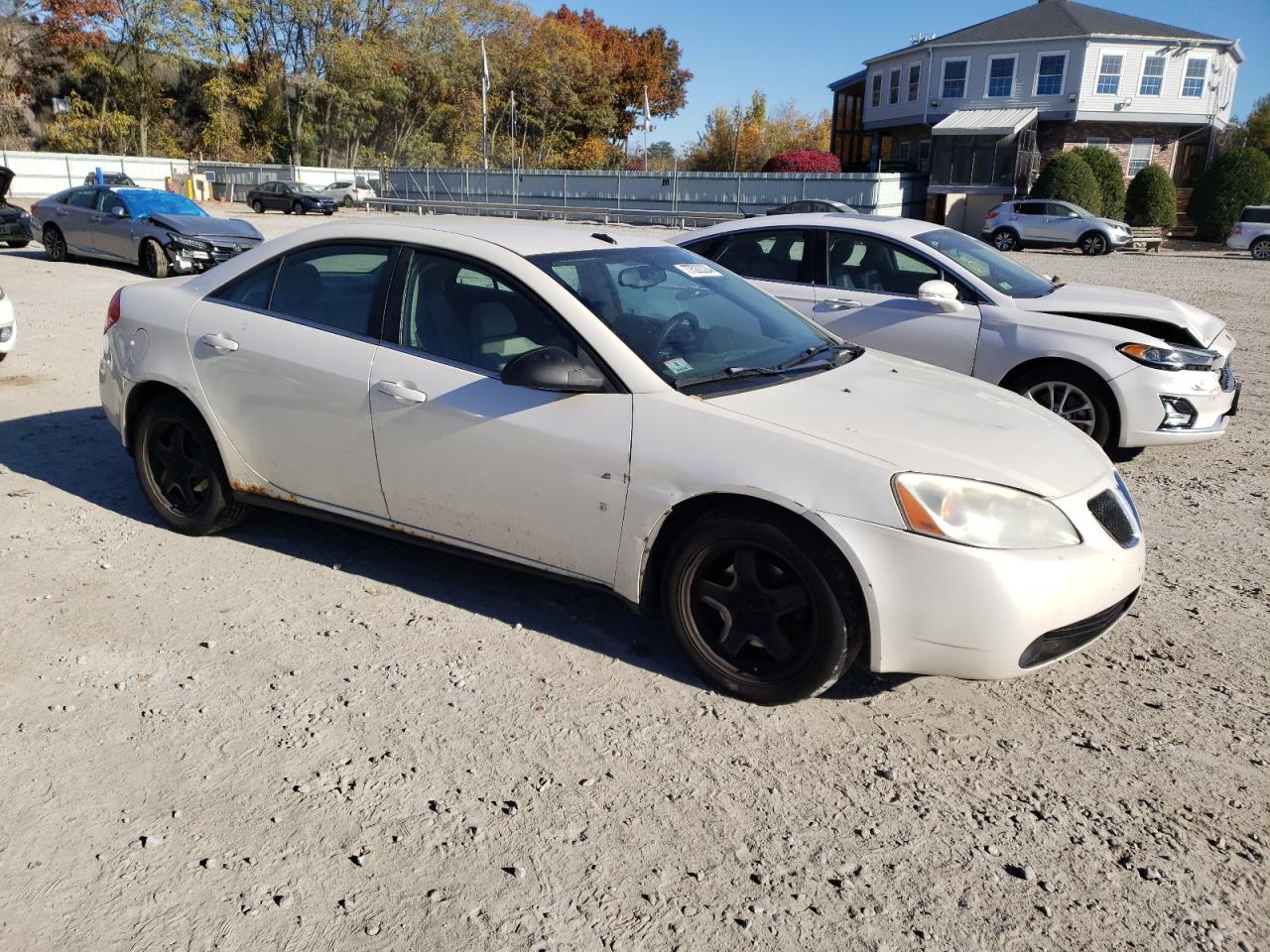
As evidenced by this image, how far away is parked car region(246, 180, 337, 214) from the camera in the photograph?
127 ft

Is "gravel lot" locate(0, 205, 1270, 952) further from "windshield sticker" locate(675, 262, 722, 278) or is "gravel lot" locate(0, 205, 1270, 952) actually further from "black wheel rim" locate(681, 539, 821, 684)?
"windshield sticker" locate(675, 262, 722, 278)

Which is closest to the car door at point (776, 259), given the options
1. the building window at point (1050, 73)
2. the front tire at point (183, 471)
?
the front tire at point (183, 471)

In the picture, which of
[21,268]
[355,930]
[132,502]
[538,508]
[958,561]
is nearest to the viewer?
[355,930]

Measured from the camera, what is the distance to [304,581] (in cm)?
459

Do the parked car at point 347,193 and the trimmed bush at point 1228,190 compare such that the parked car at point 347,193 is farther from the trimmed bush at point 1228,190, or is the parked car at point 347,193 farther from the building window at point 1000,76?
the trimmed bush at point 1228,190

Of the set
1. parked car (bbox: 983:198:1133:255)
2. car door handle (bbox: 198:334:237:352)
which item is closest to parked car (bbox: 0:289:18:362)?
car door handle (bbox: 198:334:237:352)

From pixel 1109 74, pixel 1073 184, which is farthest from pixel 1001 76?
pixel 1073 184

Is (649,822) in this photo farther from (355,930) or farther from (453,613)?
(453,613)

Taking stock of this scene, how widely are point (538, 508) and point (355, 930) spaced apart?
170 centimetres

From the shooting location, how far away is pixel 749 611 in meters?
3.52

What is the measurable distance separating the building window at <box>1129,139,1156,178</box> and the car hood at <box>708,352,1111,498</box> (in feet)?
152

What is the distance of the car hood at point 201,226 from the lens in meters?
16.2

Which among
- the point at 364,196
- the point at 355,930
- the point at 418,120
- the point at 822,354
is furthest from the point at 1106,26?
the point at 355,930

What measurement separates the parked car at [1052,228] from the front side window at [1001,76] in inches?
675
